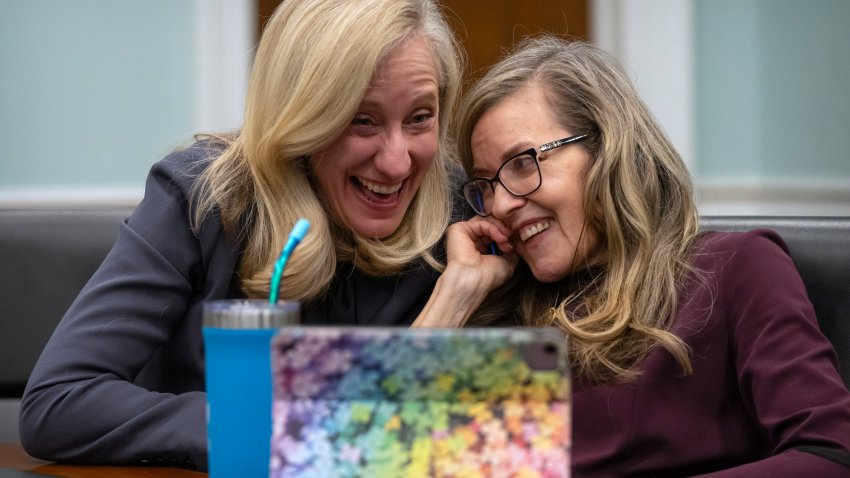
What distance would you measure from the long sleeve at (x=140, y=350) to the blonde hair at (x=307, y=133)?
0.17 ft

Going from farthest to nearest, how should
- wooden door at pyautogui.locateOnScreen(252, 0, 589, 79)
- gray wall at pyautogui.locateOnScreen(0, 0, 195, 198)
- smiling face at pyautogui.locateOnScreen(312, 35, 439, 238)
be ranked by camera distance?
1. gray wall at pyautogui.locateOnScreen(0, 0, 195, 198)
2. wooden door at pyautogui.locateOnScreen(252, 0, 589, 79)
3. smiling face at pyautogui.locateOnScreen(312, 35, 439, 238)

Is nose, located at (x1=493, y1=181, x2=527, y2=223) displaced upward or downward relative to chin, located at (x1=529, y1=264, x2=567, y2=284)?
upward

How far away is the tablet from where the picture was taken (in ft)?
2.43

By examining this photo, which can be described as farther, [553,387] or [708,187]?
[708,187]

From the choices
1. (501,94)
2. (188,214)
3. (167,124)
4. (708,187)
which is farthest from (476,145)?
(167,124)

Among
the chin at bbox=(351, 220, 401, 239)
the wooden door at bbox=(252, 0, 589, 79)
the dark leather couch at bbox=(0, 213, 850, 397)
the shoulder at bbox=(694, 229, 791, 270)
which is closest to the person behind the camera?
the shoulder at bbox=(694, 229, 791, 270)

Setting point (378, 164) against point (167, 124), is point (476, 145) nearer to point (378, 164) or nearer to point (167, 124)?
point (378, 164)

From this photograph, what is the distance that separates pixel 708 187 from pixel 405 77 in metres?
1.99

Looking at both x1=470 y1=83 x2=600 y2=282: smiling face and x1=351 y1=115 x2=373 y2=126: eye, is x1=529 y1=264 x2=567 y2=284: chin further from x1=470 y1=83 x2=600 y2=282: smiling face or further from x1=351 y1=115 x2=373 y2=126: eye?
x1=351 y1=115 x2=373 y2=126: eye

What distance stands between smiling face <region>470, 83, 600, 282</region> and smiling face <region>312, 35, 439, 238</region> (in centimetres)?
11

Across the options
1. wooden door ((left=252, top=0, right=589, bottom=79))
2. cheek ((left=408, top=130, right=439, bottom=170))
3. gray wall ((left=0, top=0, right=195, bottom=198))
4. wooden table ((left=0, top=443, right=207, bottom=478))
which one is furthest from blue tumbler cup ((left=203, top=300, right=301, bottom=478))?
gray wall ((left=0, top=0, right=195, bottom=198))

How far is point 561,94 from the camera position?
5.37 ft

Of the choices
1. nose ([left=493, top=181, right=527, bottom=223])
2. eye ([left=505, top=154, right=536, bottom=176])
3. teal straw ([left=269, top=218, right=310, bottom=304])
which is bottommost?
nose ([left=493, top=181, right=527, bottom=223])

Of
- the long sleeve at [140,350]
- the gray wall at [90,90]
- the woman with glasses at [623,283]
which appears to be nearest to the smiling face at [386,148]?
the woman with glasses at [623,283]
